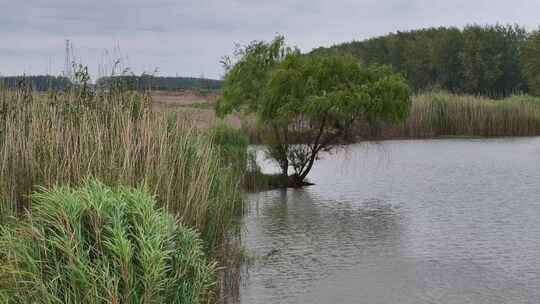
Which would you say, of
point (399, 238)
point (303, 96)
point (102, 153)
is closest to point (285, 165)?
point (303, 96)

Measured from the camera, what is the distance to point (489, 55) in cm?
5094

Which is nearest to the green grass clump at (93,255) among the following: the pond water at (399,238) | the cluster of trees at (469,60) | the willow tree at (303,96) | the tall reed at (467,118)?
the pond water at (399,238)

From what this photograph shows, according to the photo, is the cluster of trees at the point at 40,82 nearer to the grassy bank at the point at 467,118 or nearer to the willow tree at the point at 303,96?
the willow tree at the point at 303,96

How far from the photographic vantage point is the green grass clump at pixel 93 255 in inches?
162

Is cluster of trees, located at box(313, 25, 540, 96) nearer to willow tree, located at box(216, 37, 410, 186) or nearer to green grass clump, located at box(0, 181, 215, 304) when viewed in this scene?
willow tree, located at box(216, 37, 410, 186)

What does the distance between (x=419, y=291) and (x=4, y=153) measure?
3787 millimetres

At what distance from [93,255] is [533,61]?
140ft

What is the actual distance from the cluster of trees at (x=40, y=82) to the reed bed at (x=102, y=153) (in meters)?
0.25

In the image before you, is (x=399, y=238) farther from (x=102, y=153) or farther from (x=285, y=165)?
(x=285, y=165)

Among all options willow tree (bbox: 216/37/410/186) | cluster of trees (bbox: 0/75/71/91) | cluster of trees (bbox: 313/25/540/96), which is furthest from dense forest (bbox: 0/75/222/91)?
cluster of trees (bbox: 313/25/540/96)

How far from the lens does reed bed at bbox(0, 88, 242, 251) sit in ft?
18.1

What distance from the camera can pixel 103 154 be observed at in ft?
18.7

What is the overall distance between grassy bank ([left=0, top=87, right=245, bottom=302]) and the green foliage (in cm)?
3959

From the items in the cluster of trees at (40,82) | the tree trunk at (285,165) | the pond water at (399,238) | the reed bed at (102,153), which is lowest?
the pond water at (399,238)
